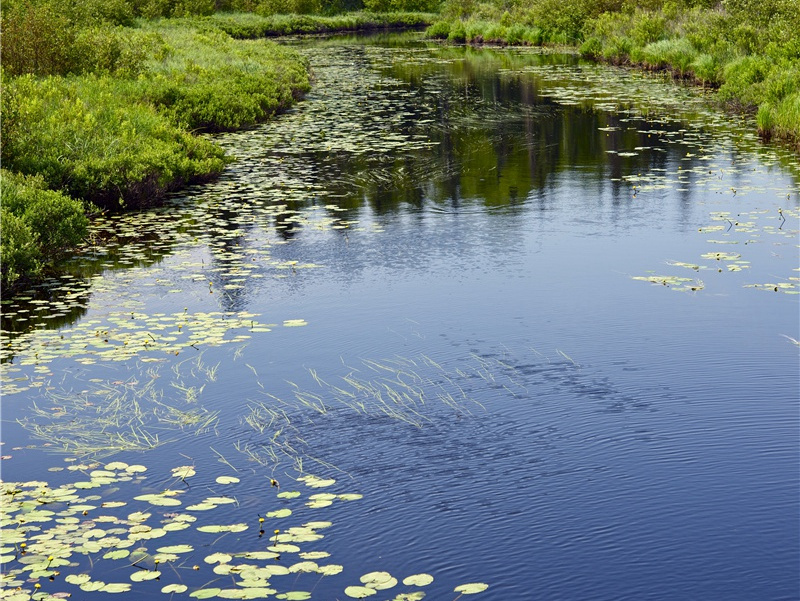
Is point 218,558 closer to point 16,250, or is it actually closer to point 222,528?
point 222,528

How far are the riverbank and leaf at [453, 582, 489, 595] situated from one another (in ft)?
25.2

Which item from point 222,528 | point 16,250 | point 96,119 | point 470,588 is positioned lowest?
point 470,588

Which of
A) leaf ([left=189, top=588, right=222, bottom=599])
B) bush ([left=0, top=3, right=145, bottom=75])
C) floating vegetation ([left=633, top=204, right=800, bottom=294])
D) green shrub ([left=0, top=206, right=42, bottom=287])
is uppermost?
bush ([left=0, top=3, right=145, bottom=75])

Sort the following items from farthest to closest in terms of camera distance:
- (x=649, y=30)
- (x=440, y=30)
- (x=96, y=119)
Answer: (x=440, y=30), (x=649, y=30), (x=96, y=119)

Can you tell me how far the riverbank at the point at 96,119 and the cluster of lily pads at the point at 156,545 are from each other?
5399mm

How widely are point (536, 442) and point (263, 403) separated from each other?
2.44m

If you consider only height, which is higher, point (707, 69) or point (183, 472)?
point (707, 69)

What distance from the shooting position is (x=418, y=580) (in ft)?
20.3

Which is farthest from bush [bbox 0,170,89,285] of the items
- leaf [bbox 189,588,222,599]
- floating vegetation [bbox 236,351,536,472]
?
leaf [bbox 189,588,222,599]

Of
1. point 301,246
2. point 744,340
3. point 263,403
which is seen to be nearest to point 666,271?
point 744,340

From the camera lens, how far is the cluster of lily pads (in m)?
6.12

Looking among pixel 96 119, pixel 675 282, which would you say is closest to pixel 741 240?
pixel 675 282

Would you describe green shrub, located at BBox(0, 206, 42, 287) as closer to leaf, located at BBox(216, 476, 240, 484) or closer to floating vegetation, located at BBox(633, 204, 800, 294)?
leaf, located at BBox(216, 476, 240, 484)

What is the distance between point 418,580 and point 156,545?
173 cm
